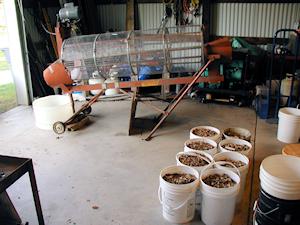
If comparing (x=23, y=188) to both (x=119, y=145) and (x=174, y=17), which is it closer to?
(x=119, y=145)

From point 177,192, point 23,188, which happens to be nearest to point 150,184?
point 177,192

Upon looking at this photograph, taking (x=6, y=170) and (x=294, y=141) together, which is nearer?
(x=6, y=170)

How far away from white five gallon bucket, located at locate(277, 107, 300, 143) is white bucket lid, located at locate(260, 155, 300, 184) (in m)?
1.51

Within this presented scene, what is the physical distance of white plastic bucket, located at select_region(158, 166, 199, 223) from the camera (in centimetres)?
211

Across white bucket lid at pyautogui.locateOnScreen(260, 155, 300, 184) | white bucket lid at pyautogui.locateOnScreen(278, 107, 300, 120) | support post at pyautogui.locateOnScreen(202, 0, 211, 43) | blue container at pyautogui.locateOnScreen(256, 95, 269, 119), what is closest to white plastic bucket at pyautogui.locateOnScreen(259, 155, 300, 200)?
white bucket lid at pyautogui.locateOnScreen(260, 155, 300, 184)

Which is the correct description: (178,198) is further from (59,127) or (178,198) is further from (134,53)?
(59,127)

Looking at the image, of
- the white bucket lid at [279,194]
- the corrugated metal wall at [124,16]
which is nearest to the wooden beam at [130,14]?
the corrugated metal wall at [124,16]

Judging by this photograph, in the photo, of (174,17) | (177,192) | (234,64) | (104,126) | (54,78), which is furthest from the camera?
(174,17)

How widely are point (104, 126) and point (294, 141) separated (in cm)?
241

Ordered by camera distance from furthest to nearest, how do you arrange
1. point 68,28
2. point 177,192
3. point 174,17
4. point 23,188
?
1. point 174,17
2. point 68,28
3. point 23,188
4. point 177,192

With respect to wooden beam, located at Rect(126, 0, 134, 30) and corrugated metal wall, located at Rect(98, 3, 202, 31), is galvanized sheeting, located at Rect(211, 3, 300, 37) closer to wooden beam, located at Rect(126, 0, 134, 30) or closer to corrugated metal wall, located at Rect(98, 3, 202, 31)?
corrugated metal wall, located at Rect(98, 3, 202, 31)

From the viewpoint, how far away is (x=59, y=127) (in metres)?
3.88

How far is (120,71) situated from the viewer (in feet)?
A: 12.1

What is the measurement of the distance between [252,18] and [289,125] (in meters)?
2.64
